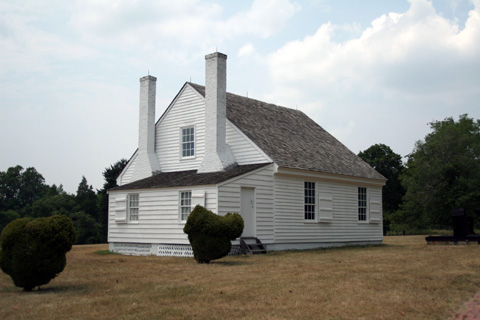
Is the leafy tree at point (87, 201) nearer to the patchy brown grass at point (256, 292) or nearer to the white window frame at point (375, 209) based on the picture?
the white window frame at point (375, 209)

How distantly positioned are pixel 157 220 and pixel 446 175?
21.0 metres

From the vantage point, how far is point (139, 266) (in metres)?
16.3

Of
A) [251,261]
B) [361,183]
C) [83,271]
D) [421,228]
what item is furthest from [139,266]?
[421,228]

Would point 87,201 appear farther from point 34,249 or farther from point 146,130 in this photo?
point 34,249

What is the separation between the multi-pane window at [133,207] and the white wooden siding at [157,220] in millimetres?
257

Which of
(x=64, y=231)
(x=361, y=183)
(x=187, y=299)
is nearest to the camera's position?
(x=187, y=299)

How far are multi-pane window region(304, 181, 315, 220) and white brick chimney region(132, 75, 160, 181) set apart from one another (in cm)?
735

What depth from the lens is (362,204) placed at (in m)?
27.5

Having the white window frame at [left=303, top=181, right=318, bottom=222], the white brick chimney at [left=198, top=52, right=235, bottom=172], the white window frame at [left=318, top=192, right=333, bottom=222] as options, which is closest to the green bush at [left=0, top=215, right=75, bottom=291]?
the white brick chimney at [left=198, top=52, right=235, bottom=172]

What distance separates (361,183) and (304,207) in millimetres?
4932

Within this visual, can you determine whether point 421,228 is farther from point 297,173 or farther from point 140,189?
point 140,189

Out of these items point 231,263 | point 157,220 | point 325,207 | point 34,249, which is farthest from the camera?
point 325,207

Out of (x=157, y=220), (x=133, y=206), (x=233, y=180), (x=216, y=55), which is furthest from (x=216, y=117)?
(x=133, y=206)

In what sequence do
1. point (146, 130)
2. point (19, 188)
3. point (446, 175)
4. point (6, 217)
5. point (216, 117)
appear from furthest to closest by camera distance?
point (19, 188) → point (6, 217) → point (446, 175) → point (146, 130) → point (216, 117)
